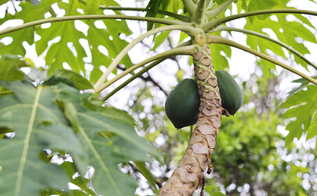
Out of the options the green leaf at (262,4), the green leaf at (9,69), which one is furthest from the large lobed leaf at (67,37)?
the green leaf at (9,69)

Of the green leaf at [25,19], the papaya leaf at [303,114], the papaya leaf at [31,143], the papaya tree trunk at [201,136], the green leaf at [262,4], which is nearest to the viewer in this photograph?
the papaya leaf at [31,143]

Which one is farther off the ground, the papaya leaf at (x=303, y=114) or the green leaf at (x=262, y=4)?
the green leaf at (x=262, y=4)

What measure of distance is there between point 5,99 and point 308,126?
6.38 feet

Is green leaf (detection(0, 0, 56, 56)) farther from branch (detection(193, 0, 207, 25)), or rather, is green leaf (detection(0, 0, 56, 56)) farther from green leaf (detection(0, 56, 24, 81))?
green leaf (detection(0, 56, 24, 81))

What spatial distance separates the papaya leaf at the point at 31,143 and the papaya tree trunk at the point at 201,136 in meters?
0.45

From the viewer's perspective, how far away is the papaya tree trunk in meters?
0.98

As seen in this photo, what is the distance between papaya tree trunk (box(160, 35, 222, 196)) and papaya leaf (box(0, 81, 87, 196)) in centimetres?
45

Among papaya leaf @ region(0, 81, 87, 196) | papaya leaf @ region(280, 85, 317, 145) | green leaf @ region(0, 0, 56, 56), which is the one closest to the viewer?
papaya leaf @ region(0, 81, 87, 196)

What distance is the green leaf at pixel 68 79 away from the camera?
847 mm

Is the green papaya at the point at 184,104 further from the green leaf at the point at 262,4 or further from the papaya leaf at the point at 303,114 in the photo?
the papaya leaf at the point at 303,114

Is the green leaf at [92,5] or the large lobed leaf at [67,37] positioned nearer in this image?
the green leaf at [92,5]

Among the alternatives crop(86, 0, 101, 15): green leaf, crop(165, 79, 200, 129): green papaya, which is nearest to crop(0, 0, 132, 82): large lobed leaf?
crop(86, 0, 101, 15): green leaf

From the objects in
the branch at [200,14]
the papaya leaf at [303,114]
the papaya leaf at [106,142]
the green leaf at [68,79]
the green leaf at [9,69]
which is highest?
the branch at [200,14]

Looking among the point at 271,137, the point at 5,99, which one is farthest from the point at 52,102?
the point at 271,137
